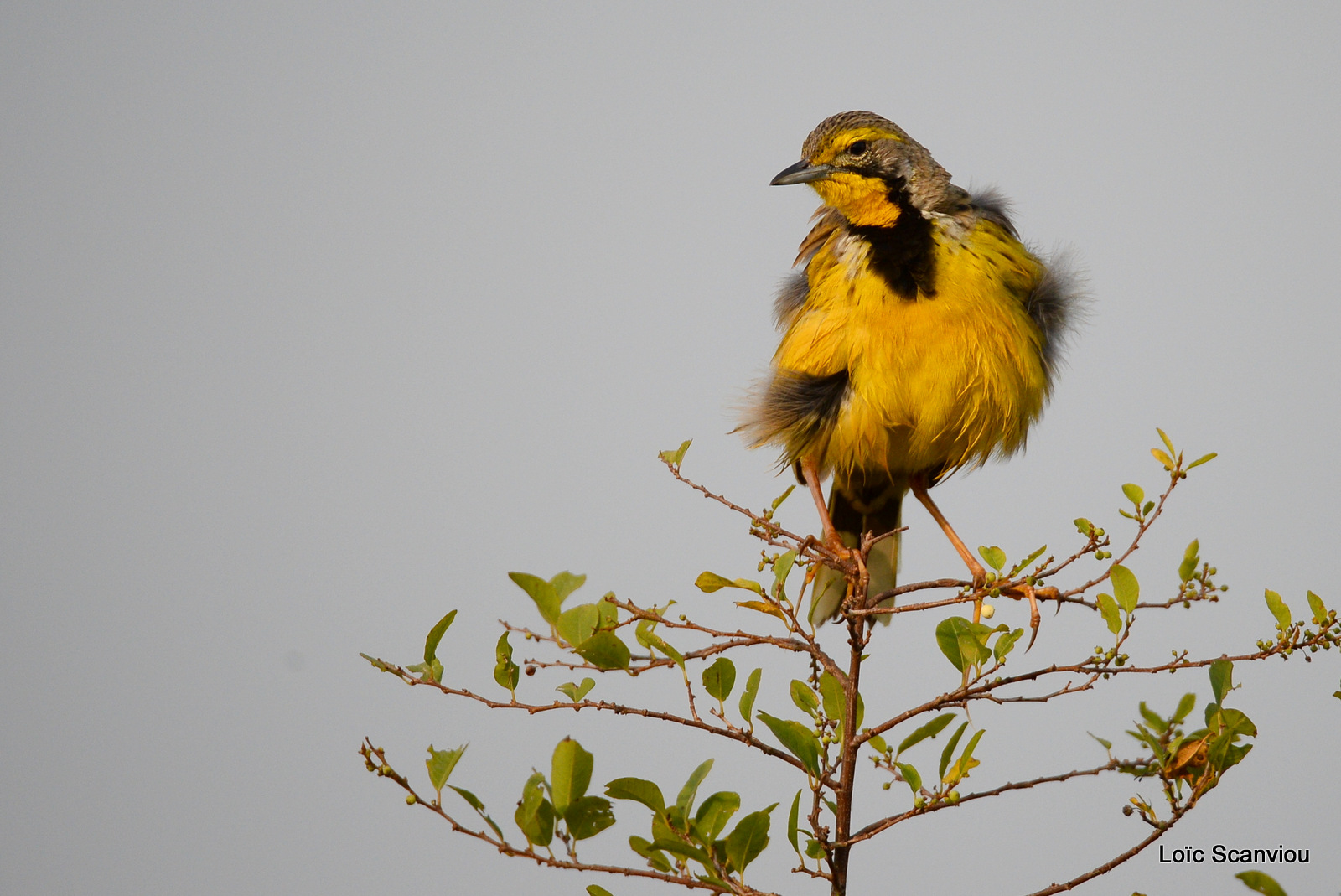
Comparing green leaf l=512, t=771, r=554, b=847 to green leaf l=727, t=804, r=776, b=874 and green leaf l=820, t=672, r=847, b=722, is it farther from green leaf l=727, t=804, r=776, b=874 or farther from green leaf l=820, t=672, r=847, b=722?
green leaf l=820, t=672, r=847, b=722

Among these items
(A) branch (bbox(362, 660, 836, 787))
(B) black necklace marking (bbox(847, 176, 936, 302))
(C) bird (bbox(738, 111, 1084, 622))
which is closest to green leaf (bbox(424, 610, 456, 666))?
(A) branch (bbox(362, 660, 836, 787))

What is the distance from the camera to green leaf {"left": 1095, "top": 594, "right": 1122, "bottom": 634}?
245 centimetres

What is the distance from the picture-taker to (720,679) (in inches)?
100

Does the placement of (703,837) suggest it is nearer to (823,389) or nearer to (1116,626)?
(1116,626)

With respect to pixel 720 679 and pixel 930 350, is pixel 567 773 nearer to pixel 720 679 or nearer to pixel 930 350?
pixel 720 679

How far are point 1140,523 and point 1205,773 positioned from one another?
21.9 inches

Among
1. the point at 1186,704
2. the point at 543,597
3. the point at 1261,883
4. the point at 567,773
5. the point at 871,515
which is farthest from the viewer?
the point at 871,515

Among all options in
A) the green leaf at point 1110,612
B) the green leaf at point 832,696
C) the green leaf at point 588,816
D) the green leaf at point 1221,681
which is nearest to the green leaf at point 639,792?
the green leaf at point 588,816

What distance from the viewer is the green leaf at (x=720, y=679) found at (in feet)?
8.31

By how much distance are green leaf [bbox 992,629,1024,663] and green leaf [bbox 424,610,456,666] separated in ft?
3.97

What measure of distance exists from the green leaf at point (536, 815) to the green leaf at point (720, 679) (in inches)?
17.1

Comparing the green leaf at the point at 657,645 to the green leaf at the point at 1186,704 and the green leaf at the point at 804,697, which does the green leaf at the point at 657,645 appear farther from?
the green leaf at the point at 1186,704

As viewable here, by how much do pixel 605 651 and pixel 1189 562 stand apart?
1.29 meters

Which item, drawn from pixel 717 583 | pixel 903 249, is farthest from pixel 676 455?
pixel 903 249
